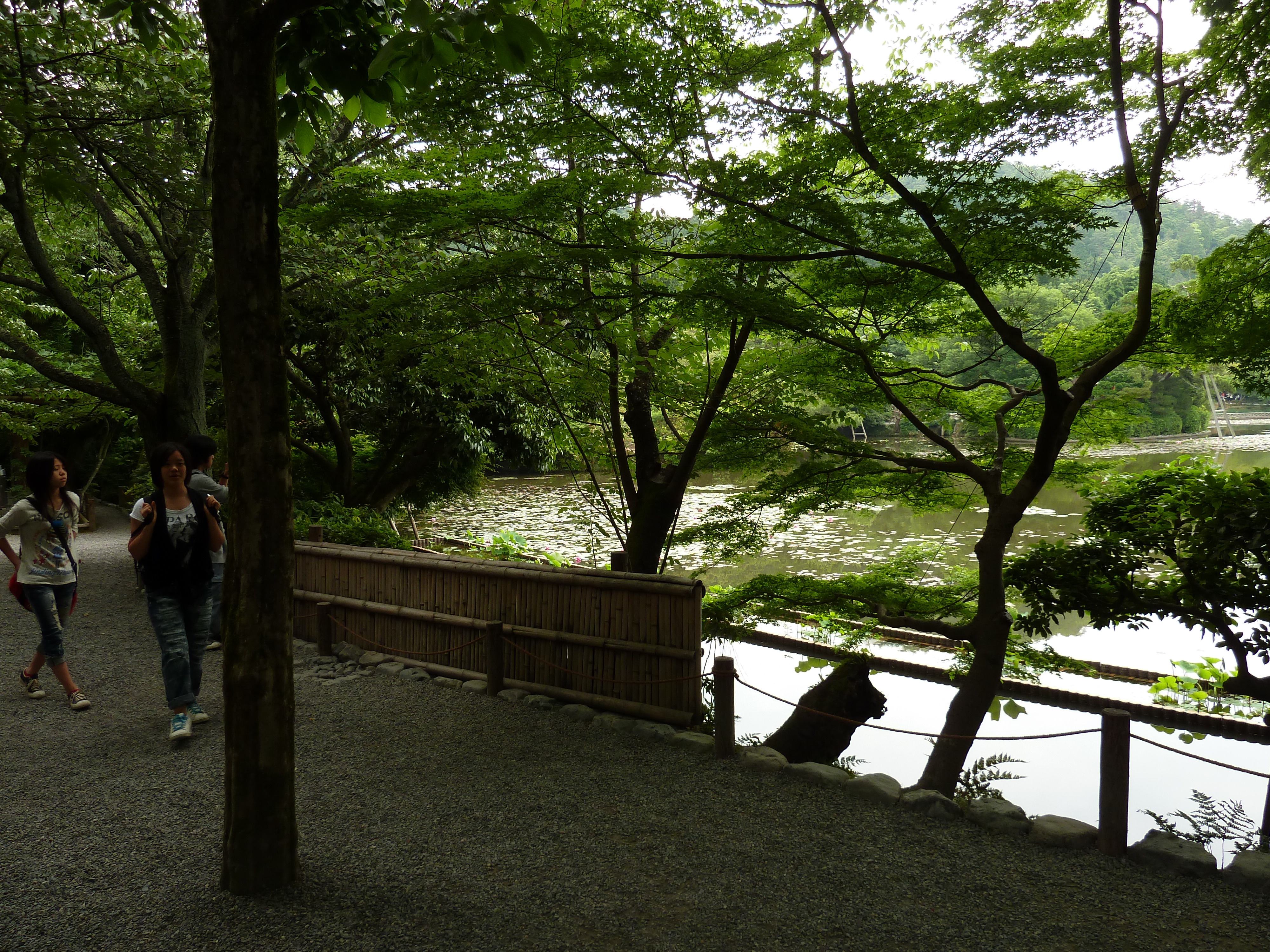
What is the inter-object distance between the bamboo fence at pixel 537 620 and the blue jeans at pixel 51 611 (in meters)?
1.62

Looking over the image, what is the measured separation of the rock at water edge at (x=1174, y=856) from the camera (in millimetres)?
3432

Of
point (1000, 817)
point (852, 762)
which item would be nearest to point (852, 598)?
point (852, 762)

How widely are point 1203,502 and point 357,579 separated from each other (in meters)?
6.69

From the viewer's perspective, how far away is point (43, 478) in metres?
5.10

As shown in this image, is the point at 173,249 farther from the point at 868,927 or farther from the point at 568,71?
the point at 868,927

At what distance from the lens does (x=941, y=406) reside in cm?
691

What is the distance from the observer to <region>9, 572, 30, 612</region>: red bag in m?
5.17

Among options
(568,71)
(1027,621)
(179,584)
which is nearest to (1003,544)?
(1027,621)

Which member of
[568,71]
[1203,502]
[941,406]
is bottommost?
[1203,502]

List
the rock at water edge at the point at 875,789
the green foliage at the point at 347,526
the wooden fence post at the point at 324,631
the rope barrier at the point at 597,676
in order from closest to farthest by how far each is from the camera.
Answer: the rock at water edge at the point at 875,789, the rope barrier at the point at 597,676, the wooden fence post at the point at 324,631, the green foliage at the point at 347,526

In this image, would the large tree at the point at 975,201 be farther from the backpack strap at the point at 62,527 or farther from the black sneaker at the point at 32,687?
the black sneaker at the point at 32,687

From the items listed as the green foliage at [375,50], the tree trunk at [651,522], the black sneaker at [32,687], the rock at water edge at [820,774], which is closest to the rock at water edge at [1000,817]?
the rock at water edge at [820,774]

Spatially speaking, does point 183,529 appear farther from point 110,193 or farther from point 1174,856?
point 110,193

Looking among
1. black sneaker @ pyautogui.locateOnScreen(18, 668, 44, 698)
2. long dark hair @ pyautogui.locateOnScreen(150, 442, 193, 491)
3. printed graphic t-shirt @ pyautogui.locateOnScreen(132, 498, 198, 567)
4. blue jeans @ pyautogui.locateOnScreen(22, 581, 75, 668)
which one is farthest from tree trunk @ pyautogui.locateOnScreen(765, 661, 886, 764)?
black sneaker @ pyautogui.locateOnScreen(18, 668, 44, 698)
